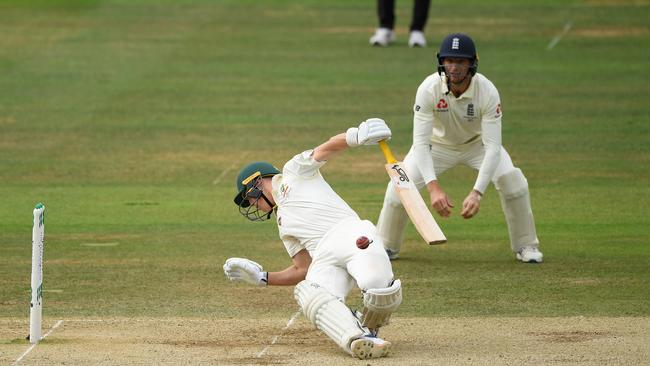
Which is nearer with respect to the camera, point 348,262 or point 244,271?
point 348,262

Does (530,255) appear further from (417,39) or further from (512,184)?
(417,39)

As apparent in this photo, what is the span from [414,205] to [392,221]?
2.49 m

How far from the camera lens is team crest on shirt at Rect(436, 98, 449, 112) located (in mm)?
10938

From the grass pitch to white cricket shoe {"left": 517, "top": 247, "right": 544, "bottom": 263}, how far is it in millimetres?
115

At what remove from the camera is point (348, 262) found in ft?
27.2

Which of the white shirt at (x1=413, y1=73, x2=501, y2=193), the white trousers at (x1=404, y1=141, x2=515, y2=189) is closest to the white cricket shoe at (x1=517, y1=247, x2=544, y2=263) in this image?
the white trousers at (x1=404, y1=141, x2=515, y2=189)

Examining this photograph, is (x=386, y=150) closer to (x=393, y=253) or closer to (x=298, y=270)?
(x=298, y=270)

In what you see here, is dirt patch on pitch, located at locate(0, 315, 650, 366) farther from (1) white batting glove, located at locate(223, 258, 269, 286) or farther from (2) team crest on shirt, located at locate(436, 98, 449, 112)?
(2) team crest on shirt, located at locate(436, 98, 449, 112)

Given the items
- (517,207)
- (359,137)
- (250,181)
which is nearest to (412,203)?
(359,137)

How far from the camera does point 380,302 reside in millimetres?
8070

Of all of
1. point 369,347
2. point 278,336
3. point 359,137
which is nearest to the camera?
point 369,347

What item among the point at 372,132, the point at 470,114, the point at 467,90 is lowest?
the point at 470,114

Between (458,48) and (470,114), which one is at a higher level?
(458,48)

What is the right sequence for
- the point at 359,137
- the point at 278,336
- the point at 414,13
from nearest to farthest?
1. the point at 359,137
2. the point at 278,336
3. the point at 414,13
